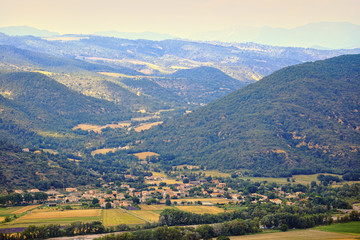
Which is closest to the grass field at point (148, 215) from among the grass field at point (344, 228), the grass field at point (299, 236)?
the grass field at point (299, 236)

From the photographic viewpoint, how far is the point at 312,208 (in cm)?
9581

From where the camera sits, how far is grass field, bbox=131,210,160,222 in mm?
88575

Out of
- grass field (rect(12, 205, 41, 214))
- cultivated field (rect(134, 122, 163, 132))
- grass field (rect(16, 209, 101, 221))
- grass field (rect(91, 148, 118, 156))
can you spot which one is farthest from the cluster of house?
cultivated field (rect(134, 122, 163, 132))

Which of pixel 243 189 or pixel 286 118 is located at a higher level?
pixel 286 118

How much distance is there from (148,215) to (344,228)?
111ft

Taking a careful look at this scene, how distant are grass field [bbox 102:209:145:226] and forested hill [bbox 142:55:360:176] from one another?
5348 cm

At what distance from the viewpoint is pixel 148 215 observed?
3634 inches

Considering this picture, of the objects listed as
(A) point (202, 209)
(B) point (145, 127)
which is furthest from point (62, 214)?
(B) point (145, 127)

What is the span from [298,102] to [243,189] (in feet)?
198

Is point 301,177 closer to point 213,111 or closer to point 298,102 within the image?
point 298,102

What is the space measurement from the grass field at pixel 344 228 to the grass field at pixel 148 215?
2751 cm

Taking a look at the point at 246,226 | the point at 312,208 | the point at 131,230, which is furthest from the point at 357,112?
the point at 131,230

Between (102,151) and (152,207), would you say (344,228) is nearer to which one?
(152,207)

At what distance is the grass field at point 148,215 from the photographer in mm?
88575
